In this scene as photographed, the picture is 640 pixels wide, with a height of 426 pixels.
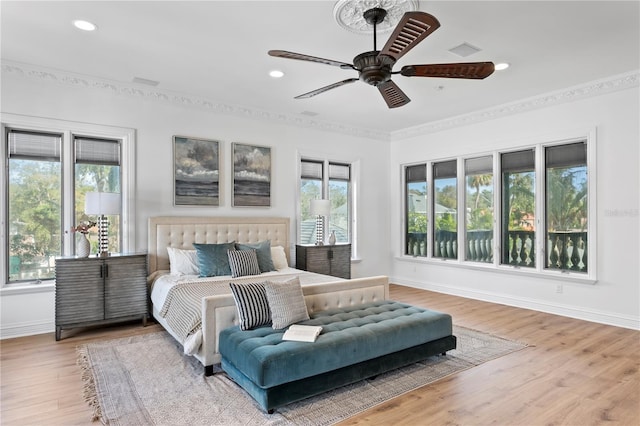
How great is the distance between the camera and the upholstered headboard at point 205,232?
502 centimetres

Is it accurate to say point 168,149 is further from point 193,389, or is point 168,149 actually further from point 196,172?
point 193,389

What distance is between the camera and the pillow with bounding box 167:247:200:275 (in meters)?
4.73

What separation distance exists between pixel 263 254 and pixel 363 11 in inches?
126

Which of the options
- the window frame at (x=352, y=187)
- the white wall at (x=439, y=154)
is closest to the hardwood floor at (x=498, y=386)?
the white wall at (x=439, y=154)

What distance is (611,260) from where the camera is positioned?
476cm

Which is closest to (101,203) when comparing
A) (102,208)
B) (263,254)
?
(102,208)

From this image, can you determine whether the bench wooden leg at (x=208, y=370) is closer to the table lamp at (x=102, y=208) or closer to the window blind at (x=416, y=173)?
the table lamp at (x=102, y=208)

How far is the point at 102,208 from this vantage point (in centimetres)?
429

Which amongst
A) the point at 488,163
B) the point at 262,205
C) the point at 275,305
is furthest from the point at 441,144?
the point at 275,305

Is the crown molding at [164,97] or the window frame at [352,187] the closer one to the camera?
the crown molding at [164,97]

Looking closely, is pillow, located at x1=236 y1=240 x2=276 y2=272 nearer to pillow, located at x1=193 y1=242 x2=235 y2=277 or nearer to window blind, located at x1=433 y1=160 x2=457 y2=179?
pillow, located at x1=193 y1=242 x2=235 y2=277

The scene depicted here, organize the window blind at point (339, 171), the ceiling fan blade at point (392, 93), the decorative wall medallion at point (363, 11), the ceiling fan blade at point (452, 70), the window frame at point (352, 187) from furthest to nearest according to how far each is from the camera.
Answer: the window blind at point (339, 171)
the window frame at point (352, 187)
the ceiling fan blade at point (392, 93)
the decorative wall medallion at point (363, 11)
the ceiling fan blade at point (452, 70)

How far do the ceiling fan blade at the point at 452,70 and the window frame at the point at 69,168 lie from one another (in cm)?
376

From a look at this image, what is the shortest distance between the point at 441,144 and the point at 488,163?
0.95m
